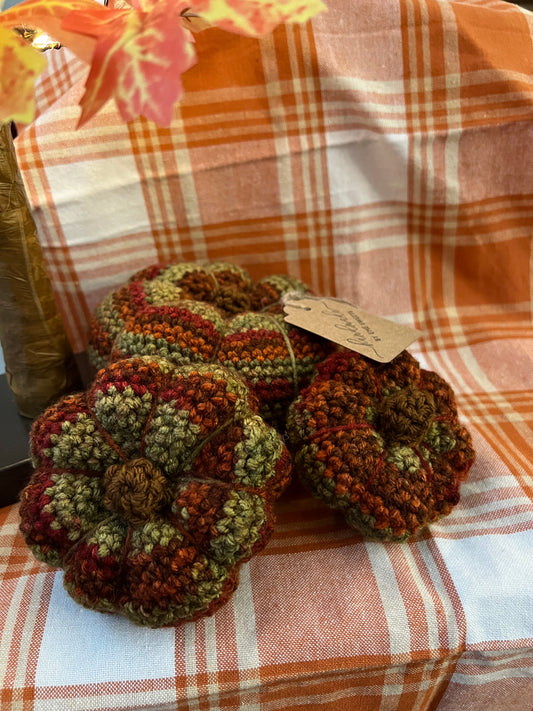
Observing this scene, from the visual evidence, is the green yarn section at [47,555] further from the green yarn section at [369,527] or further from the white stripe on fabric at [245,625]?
the green yarn section at [369,527]

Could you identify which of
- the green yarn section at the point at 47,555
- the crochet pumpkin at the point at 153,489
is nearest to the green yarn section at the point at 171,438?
the crochet pumpkin at the point at 153,489

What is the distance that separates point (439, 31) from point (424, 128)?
0.14 metres

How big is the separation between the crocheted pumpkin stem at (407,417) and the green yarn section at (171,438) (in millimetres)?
204

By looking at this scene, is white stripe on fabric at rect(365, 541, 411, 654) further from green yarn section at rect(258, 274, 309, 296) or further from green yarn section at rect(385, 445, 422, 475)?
green yarn section at rect(258, 274, 309, 296)

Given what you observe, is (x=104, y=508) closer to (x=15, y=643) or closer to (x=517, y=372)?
(x=15, y=643)

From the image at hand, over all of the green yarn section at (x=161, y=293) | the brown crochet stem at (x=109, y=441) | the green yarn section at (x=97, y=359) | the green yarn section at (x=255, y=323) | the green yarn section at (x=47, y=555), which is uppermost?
the green yarn section at (x=161, y=293)

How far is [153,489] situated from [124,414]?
8 centimetres

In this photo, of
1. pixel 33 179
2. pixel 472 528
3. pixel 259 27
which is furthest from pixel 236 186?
pixel 472 528

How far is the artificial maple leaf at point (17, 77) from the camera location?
1.21 ft

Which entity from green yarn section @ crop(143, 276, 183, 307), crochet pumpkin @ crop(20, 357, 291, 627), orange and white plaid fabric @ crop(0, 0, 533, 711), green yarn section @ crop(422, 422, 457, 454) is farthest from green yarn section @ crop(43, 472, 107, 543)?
green yarn section @ crop(422, 422, 457, 454)

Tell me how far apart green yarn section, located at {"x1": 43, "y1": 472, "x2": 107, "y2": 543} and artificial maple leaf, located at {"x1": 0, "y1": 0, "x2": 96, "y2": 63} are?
1.19 feet

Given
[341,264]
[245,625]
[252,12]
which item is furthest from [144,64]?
[341,264]

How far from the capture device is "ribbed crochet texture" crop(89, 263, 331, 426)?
608 mm

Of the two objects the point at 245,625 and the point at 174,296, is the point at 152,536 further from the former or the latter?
the point at 174,296
